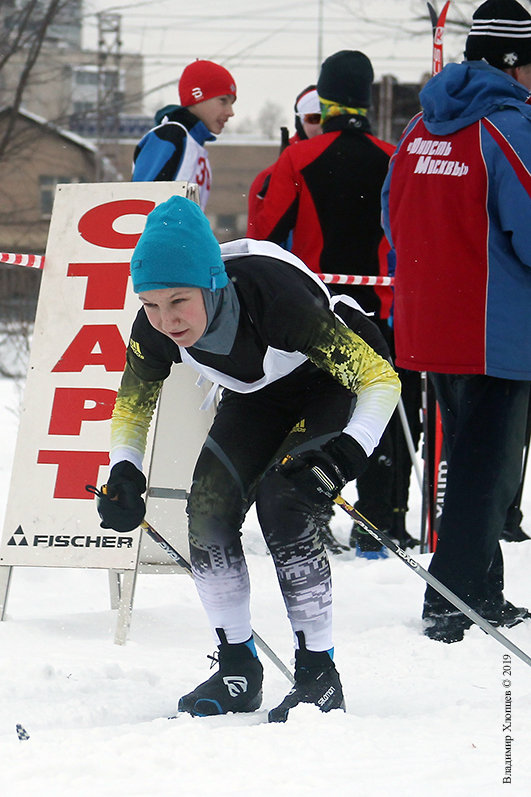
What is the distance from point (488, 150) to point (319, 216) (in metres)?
1.59

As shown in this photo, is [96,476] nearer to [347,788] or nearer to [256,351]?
[256,351]

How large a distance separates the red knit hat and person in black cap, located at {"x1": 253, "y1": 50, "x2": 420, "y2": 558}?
445 mm

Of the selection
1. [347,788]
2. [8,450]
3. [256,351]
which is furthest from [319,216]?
[8,450]

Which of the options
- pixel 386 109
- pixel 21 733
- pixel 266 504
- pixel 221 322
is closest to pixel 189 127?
pixel 221 322

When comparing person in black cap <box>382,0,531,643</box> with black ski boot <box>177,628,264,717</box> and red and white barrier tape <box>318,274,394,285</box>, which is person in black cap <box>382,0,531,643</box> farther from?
red and white barrier tape <box>318,274,394,285</box>

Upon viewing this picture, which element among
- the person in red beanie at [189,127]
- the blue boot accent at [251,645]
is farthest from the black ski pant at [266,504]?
the person in red beanie at [189,127]

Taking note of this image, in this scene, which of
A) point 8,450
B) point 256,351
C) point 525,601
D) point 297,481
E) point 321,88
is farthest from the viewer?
point 8,450

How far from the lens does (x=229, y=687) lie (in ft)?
9.43

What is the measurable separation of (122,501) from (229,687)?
0.60 metres

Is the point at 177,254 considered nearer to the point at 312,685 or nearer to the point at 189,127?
the point at 312,685

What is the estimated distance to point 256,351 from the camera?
9.38ft

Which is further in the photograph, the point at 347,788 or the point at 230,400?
the point at 230,400

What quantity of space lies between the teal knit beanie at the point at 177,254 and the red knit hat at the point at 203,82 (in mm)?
2371

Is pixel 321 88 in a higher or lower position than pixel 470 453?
higher
